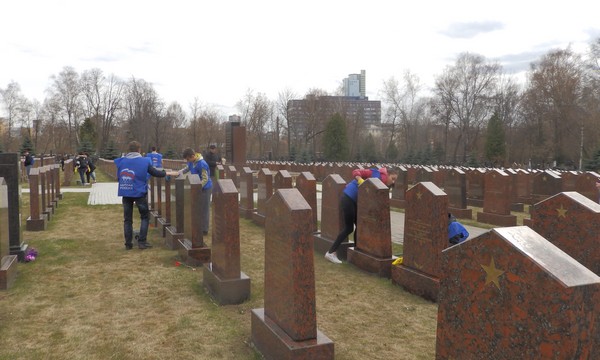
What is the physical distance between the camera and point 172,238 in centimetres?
815

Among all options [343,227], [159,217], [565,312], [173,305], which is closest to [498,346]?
[565,312]

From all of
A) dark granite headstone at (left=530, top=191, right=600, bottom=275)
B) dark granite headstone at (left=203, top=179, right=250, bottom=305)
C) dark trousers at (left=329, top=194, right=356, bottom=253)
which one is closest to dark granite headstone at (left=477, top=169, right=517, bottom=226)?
dark trousers at (left=329, top=194, right=356, bottom=253)

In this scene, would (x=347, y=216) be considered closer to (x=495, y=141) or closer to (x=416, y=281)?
(x=416, y=281)

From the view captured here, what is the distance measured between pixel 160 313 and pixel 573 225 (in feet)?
15.3

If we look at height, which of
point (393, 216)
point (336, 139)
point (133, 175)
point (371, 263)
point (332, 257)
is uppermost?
point (336, 139)

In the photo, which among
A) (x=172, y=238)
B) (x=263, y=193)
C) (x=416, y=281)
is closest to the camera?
(x=416, y=281)

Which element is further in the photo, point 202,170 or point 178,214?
point 202,170

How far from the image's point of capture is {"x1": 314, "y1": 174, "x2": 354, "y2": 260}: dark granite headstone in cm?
799

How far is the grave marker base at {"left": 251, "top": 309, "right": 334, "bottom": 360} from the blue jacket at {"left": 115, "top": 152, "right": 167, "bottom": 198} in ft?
15.0

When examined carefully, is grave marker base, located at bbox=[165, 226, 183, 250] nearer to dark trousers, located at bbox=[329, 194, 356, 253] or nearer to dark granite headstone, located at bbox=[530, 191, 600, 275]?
dark trousers, located at bbox=[329, 194, 356, 253]

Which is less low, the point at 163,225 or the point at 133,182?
the point at 133,182

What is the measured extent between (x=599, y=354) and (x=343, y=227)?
608 centimetres

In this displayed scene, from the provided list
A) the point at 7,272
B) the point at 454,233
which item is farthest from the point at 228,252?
the point at 7,272

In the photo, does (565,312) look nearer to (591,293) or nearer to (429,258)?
(591,293)
